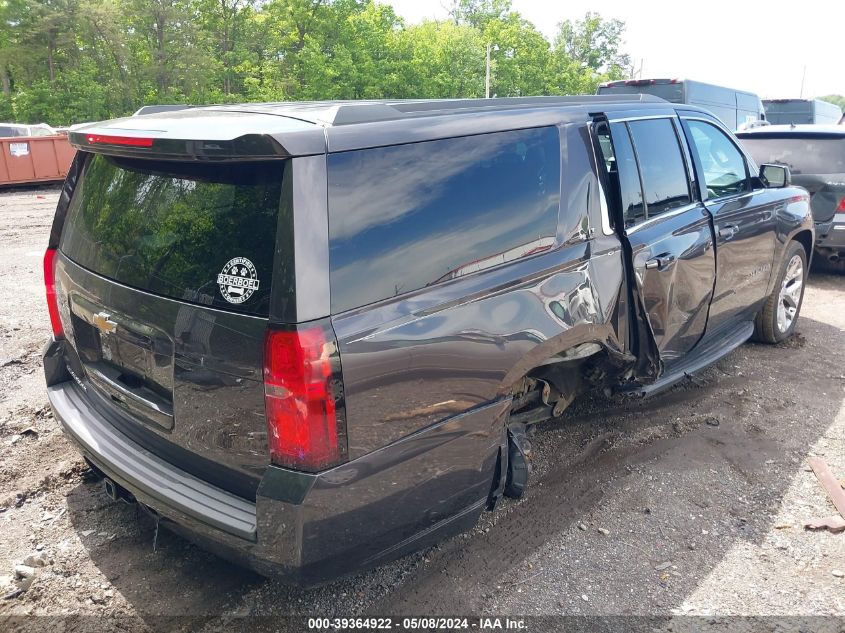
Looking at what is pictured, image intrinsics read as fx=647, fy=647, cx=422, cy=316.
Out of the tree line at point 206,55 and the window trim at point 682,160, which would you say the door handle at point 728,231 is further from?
the tree line at point 206,55

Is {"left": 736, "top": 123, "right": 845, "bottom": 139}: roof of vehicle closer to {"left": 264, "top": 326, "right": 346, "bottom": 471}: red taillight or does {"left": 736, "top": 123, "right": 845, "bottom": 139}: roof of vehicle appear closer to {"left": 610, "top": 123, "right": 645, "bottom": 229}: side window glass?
{"left": 610, "top": 123, "right": 645, "bottom": 229}: side window glass

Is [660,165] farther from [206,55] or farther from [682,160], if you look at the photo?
[206,55]

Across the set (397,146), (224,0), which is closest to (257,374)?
(397,146)

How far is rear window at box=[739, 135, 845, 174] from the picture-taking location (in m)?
7.64

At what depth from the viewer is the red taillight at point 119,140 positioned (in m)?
2.36

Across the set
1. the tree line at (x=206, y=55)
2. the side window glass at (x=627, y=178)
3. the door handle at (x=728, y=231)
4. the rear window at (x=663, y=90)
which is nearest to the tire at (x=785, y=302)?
the door handle at (x=728, y=231)

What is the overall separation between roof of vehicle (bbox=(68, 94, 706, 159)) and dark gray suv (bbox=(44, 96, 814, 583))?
1 centimetres

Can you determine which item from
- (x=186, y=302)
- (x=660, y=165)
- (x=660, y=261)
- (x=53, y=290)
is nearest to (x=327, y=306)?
(x=186, y=302)

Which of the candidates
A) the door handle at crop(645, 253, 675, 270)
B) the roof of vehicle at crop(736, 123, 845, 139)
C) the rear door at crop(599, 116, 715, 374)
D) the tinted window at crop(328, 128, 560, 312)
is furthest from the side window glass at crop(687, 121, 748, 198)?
the roof of vehicle at crop(736, 123, 845, 139)

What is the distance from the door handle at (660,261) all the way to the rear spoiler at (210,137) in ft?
6.98

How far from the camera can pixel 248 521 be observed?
219 cm

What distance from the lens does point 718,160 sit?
15.0 feet

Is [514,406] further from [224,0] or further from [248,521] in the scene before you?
[224,0]

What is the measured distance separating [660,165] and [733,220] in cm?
95
